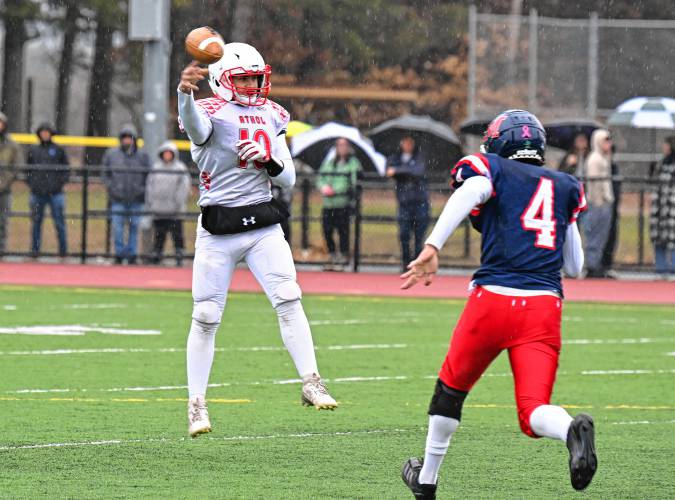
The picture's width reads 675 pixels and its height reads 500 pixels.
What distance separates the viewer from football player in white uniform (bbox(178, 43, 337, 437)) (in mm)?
8391

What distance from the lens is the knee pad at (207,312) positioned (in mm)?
8352

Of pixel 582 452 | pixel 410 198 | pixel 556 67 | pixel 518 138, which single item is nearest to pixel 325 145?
pixel 410 198

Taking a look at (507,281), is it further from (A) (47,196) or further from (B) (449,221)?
(A) (47,196)

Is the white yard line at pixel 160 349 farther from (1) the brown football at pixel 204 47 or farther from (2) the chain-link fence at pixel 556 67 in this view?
(2) the chain-link fence at pixel 556 67

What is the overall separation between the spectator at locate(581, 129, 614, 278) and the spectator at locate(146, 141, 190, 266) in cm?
560

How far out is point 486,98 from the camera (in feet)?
99.9

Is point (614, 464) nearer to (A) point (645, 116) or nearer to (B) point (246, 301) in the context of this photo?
(B) point (246, 301)

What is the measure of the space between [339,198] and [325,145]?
11.6 ft

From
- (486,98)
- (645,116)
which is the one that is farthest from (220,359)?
(486,98)

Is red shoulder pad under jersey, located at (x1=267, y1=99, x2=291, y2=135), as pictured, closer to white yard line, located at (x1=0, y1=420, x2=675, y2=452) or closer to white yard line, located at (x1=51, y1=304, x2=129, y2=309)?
white yard line, located at (x1=0, y1=420, x2=675, y2=452)

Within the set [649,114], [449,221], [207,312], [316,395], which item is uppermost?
[649,114]

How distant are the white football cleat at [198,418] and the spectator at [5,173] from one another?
14.6 meters

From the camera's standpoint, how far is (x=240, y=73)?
8.45 meters

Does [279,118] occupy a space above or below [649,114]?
below
